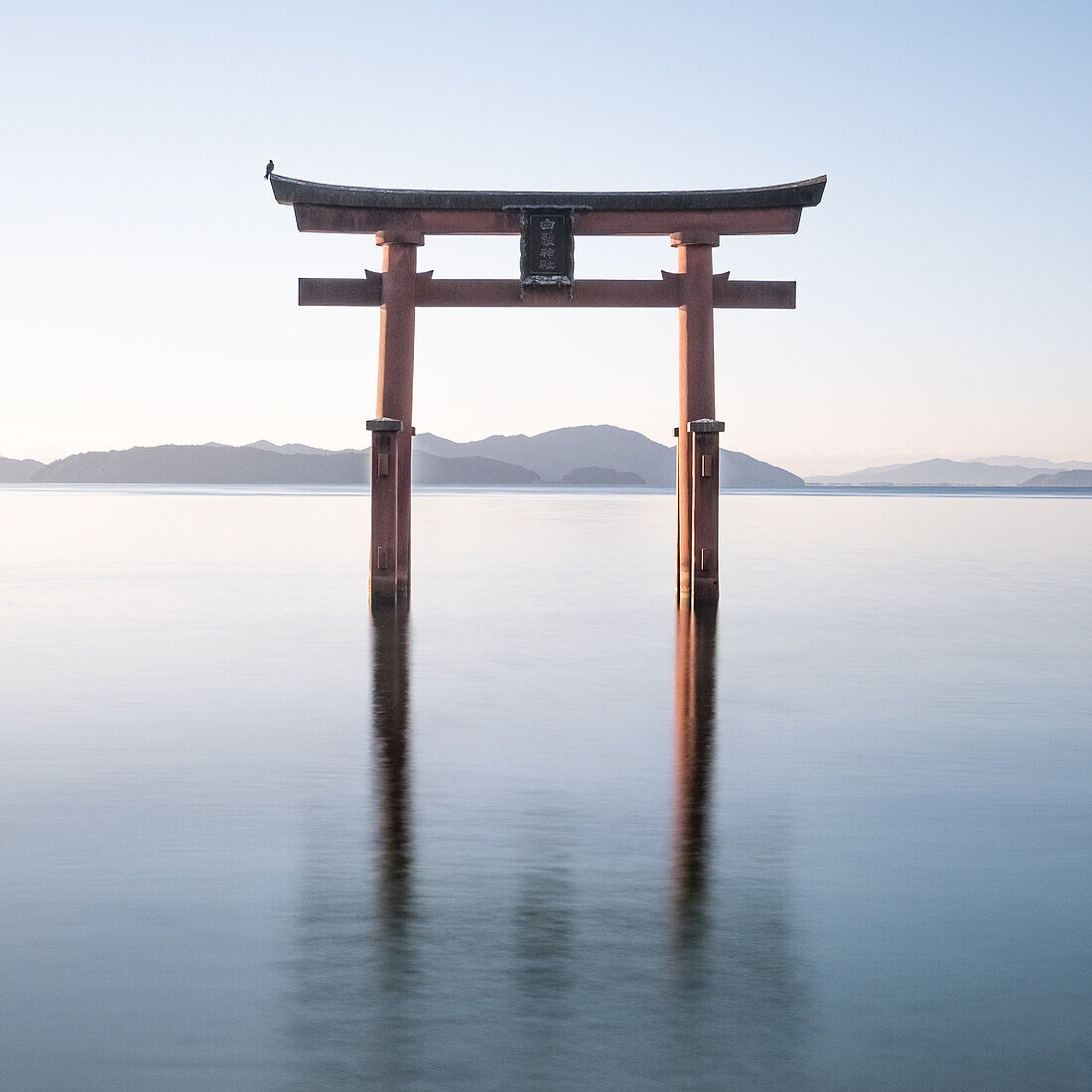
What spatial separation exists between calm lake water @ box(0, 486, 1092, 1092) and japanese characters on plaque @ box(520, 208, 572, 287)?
445cm

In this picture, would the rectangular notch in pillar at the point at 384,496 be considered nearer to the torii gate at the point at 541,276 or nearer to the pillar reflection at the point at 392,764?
the torii gate at the point at 541,276

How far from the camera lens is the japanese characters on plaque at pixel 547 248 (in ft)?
47.3

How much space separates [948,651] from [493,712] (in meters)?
5.90

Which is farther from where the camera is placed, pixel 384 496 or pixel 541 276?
pixel 541 276

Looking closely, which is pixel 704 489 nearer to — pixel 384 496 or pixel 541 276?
pixel 541 276

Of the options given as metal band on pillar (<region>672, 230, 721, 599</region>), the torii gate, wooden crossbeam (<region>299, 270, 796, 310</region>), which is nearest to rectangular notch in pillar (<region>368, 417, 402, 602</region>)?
the torii gate

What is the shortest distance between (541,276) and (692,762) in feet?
27.9

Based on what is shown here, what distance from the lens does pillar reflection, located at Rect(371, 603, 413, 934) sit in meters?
4.83

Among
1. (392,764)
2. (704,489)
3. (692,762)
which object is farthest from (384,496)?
(692,762)

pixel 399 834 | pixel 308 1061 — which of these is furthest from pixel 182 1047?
pixel 399 834

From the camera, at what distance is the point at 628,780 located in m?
6.84

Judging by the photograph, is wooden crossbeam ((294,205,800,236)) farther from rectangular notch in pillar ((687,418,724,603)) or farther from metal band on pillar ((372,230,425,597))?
rectangular notch in pillar ((687,418,724,603))

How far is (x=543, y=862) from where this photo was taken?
5.23 metres

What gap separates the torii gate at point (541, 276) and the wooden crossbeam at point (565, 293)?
1 centimetres
